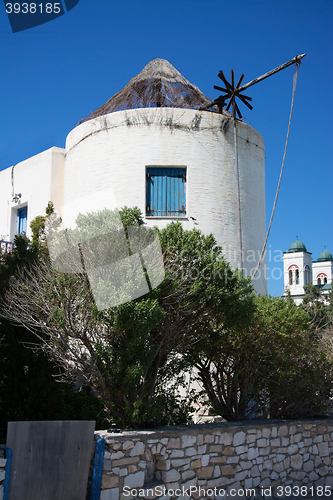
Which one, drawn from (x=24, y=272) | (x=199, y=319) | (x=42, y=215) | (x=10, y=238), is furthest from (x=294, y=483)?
(x=10, y=238)

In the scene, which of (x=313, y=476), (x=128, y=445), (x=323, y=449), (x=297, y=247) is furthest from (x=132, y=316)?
(x=297, y=247)

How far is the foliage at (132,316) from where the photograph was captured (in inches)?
290

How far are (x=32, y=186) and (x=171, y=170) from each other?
5.34 meters

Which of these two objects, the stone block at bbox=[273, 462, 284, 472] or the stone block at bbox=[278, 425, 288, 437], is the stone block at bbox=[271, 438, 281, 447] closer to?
the stone block at bbox=[278, 425, 288, 437]

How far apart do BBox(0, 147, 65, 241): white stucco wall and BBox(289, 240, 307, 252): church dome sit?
75518mm

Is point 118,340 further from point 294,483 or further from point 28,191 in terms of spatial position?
point 28,191

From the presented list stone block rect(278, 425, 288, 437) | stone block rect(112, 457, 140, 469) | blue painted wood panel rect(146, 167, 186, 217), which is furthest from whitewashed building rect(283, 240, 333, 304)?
stone block rect(112, 457, 140, 469)

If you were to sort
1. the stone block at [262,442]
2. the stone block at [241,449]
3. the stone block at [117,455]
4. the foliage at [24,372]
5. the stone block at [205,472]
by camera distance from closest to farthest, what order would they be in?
the stone block at [117,455]
the foliage at [24,372]
the stone block at [205,472]
the stone block at [241,449]
the stone block at [262,442]

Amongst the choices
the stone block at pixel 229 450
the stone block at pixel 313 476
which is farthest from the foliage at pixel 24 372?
the stone block at pixel 313 476

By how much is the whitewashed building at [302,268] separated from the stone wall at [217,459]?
74.2 metres

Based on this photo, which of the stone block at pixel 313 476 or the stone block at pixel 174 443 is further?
the stone block at pixel 313 476

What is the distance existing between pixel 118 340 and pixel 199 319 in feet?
5.68

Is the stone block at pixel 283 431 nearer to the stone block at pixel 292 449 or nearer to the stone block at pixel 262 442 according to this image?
the stone block at pixel 292 449

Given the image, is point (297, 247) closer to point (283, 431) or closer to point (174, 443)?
point (283, 431)
